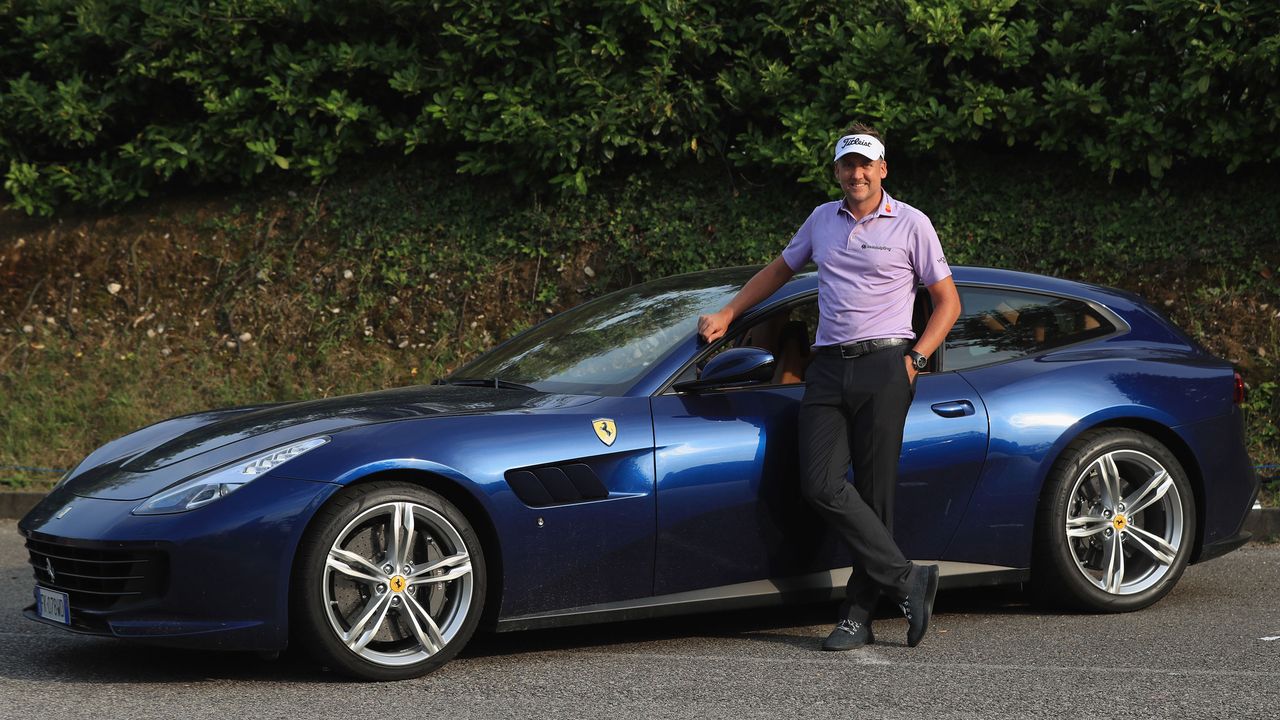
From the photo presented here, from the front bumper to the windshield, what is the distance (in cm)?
124

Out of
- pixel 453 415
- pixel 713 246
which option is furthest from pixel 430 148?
pixel 453 415

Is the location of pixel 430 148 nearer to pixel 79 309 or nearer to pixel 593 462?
pixel 79 309

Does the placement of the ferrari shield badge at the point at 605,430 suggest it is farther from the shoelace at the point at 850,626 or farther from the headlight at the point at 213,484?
the shoelace at the point at 850,626

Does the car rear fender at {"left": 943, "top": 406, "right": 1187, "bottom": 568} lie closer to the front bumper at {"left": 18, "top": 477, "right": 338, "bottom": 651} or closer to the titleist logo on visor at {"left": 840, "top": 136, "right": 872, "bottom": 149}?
the titleist logo on visor at {"left": 840, "top": 136, "right": 872, "bottom": 149}

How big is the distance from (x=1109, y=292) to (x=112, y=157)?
8830mm

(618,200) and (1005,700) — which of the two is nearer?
(1005,700)

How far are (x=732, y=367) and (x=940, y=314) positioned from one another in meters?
0.84

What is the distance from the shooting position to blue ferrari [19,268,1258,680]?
186 inches

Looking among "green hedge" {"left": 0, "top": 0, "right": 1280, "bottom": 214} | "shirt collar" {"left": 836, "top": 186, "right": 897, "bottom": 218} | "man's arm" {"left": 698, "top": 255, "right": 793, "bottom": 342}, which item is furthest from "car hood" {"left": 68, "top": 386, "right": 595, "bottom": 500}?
"green hedge" {"left": 0, "top": 0, "right": 1280, "bottom": 214}

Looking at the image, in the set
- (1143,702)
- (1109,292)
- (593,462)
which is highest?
(1109,292)

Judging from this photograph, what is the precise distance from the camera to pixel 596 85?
11.0 meters

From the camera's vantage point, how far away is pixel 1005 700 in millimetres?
4637

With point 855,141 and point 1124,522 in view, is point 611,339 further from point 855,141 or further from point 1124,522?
point 1124,522

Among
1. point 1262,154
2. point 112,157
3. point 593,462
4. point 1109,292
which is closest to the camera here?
point 593,462
